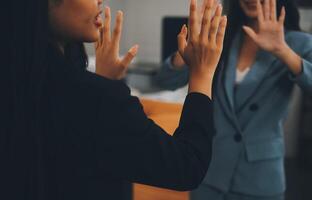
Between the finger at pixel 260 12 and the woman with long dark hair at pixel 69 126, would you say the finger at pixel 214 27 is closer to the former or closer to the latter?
the woman with long dark hair at pixel 69 126

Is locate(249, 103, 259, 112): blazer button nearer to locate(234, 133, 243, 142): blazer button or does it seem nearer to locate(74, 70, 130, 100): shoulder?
locate(234, 133, 243, 142): blazer button

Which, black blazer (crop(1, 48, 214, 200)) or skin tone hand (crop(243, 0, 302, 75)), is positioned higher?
skin tone hand (crop(243, 0, 302, 75))

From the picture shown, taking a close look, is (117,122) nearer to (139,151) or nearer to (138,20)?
(139,151)

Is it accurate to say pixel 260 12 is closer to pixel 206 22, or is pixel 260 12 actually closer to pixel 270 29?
pixel 270 29

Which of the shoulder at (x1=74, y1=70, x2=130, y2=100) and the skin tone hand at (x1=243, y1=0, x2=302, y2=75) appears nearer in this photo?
the shoulder at (x1=74, y1=70, x2=130, y2=100)

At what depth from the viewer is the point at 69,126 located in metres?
0.63

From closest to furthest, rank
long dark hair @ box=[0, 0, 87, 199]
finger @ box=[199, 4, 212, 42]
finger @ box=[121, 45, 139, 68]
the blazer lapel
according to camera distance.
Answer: long dark hair @ box=[0, 0, 87, 199]
finger @ box=[199, 4, 212, 42]
finger @ box=[121, 45, 139, 68]
the blazer lapel

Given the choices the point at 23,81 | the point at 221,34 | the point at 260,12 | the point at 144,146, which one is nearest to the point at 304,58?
the point at 260,12

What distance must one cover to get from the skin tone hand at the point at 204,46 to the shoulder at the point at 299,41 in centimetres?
47

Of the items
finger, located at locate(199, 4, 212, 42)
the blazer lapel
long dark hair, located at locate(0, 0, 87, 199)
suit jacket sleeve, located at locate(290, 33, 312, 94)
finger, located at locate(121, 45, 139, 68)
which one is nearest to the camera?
long dark hair, located at locate(0, 0, 87, 199)

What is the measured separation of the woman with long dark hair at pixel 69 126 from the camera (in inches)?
24.2

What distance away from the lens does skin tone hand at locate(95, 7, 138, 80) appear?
0.96 m

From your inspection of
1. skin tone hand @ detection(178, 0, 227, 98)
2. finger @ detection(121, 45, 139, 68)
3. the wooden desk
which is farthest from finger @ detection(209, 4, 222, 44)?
the wooden desk

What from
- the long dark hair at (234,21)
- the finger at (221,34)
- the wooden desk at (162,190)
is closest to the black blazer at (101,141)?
the finger at (221,34)
